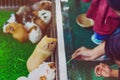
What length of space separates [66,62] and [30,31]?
0.13 meters

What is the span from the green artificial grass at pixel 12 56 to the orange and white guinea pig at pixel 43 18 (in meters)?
0.06

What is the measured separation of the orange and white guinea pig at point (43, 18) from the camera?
27.8 inches

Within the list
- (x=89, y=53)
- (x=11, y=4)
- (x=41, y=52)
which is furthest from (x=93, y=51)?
(x=11, y=4)

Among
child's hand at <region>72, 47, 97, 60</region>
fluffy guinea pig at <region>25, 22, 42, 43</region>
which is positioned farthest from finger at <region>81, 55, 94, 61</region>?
fluffy guinea pig at <region>25, 22, 42, 43</region>

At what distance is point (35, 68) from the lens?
0.67 meters

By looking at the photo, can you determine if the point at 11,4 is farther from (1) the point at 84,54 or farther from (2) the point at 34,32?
(1) the point at 84,54

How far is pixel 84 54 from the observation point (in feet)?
2.22

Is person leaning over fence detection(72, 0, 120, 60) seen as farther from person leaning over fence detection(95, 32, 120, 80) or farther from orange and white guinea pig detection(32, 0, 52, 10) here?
orange and white guinea pig detection(32, 0, 52, 10)

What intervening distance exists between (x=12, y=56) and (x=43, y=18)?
0.13 meters

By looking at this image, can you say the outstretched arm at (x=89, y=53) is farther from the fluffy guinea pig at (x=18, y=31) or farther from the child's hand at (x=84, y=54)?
the fluffy guinea pig at (x=18, y=31)

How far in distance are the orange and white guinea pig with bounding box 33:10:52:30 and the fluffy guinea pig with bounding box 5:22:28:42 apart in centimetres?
4

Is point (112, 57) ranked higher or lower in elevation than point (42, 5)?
lower

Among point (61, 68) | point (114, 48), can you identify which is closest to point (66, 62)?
point (61, 68)

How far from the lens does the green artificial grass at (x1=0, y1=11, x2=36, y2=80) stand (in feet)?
2.19
